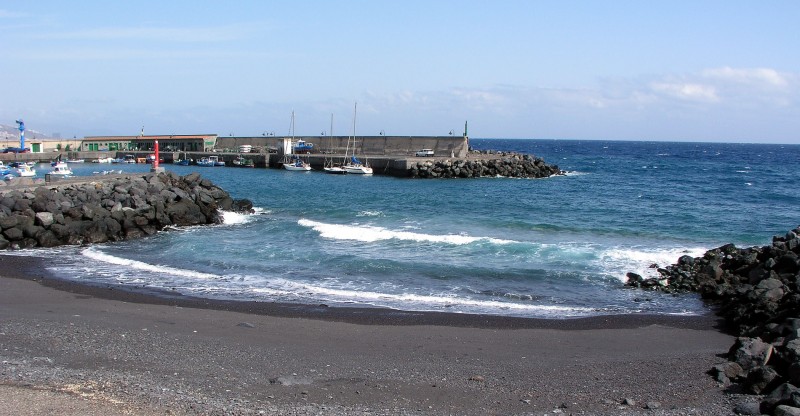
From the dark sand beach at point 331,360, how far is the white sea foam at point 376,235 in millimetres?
9244

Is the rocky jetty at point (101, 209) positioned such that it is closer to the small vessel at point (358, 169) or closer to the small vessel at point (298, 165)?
the small vessel at point (358, 169)

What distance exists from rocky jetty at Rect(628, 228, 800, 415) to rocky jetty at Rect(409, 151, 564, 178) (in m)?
36.1

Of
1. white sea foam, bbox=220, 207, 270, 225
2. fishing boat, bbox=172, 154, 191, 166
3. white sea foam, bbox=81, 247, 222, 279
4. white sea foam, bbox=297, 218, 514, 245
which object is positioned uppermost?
fishing boat, bbox=172, 154, 191, 166

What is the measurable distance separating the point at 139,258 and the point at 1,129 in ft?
550

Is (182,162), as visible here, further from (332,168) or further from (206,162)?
(332,168)

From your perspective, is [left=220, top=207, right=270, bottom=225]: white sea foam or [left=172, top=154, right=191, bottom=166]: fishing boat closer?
[left=220, top=207, right=270, bottom=225]: white sea foam

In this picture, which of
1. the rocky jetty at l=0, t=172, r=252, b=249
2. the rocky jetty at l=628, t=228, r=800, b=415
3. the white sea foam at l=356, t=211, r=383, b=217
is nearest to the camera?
the rocky jetty at l=628, t=228, r=800, b=415

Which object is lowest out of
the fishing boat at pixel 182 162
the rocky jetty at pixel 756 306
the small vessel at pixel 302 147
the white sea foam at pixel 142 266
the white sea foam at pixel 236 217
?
the white sea foam at pixel 142 266

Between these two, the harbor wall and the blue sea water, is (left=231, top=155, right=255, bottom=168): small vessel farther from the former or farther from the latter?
the blue sea water

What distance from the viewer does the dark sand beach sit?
8.65 metres

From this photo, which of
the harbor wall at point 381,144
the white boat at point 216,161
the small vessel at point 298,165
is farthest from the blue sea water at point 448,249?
the white boat at point 216,161

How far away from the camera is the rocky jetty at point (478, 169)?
55.3 meters

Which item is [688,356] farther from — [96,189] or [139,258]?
[96,189]

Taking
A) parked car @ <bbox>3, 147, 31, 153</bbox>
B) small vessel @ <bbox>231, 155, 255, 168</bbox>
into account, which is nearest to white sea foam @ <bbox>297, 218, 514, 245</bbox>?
small vessel @ <bbox>231, 155, 255, 168</bbox>
